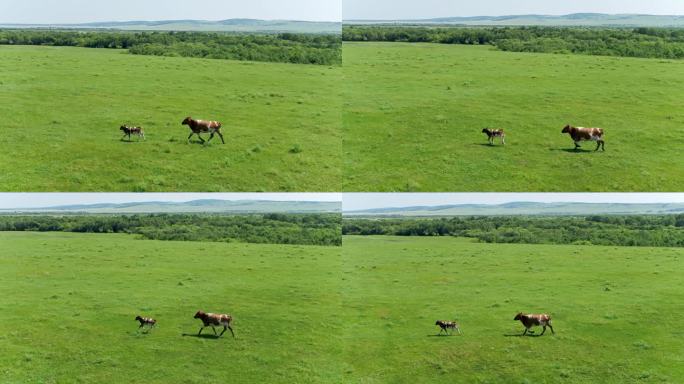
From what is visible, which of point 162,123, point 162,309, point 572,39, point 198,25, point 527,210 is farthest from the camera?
point 572,39

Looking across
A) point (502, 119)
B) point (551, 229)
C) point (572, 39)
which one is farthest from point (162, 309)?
point (572, 39)

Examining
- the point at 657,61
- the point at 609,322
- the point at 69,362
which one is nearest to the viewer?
the point at 69,362

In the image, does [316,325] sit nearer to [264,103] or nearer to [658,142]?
[264,103]

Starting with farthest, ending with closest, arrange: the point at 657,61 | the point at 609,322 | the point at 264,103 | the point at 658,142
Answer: the point at 657,61 → the point at 264,103 → the point at 658,142 → the point at 609,322

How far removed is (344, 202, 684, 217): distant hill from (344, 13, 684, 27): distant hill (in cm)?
584

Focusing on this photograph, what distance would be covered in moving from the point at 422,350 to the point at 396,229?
11.1ft


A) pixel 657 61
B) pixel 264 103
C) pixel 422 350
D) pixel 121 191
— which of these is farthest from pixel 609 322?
pixel 121 191

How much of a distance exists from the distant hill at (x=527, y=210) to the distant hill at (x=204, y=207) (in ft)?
3.30

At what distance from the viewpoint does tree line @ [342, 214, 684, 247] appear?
18.9 metres

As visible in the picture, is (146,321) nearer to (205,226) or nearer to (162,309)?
(162,309)

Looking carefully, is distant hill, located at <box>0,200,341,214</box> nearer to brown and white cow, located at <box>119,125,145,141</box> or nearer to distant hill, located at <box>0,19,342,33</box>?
brown and white cow, located at <box>119,125,145,141</box>

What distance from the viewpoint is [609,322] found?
17281 millimetres

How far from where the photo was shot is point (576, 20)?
2147cm

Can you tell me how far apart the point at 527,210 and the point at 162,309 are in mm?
9862
